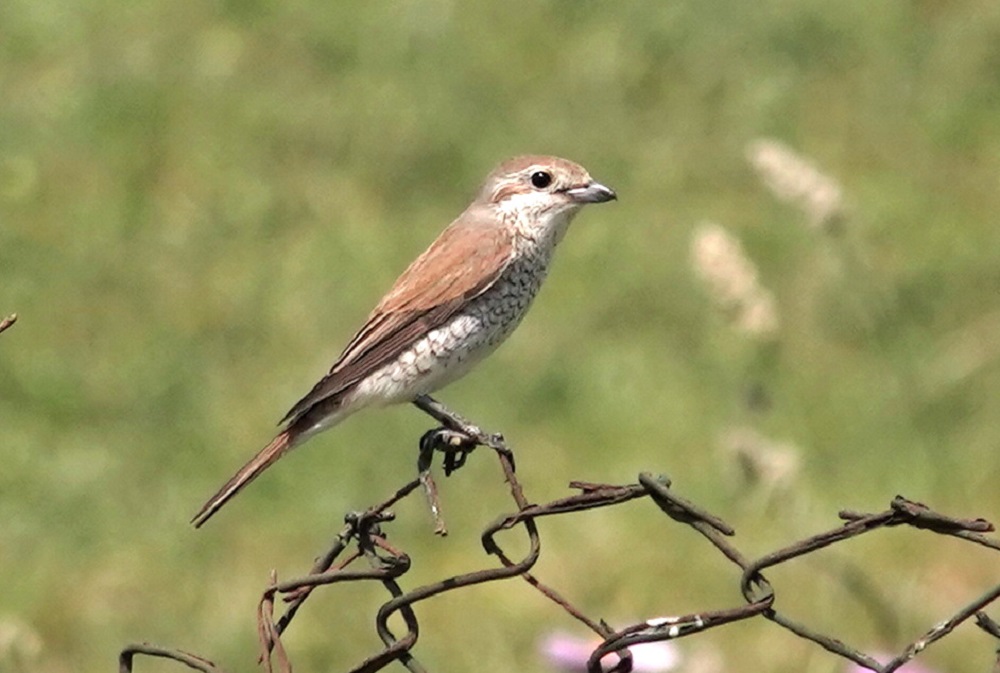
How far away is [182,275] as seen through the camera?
8320mm

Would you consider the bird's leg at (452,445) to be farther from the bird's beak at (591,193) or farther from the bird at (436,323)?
the bird's beak at (591,193)

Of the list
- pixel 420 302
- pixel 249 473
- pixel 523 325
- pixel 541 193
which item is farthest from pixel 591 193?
pixel 523 325

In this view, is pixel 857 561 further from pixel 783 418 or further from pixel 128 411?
pixel 128 411

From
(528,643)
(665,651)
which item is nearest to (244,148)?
(528,643)

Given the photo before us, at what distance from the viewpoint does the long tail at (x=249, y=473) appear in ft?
12.1

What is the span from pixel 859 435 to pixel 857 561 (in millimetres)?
786

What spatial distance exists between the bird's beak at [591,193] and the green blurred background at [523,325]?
1.16ft

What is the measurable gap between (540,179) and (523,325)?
298 centimetres

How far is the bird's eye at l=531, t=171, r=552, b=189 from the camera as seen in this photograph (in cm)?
493

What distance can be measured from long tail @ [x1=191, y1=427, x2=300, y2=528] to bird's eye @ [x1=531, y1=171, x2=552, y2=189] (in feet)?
3.22

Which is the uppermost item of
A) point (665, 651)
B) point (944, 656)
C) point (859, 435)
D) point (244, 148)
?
point (244, 148)

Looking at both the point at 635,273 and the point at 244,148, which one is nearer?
the point at 635,273

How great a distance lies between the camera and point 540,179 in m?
4.93

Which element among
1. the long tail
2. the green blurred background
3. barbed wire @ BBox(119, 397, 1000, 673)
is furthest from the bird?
barbed wire @ BBox(119, 397, 1000, 673)
